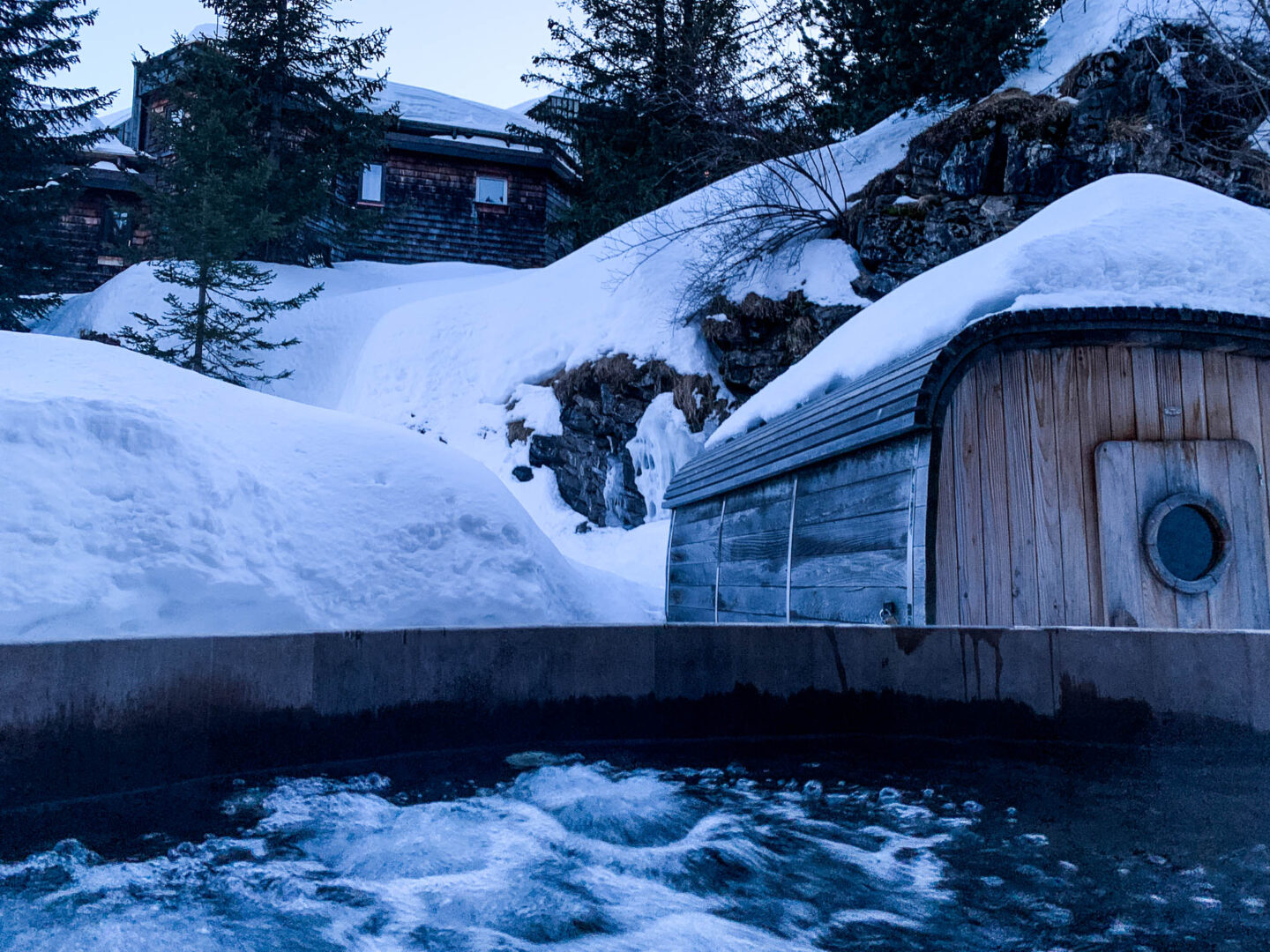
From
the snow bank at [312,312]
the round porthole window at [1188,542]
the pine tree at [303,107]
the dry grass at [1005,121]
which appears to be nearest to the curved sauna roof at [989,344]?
the round porthole window at [1188,542]

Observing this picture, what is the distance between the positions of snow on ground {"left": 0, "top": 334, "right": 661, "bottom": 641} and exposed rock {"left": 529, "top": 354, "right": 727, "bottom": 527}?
18.8 feet

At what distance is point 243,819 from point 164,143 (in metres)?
22.9

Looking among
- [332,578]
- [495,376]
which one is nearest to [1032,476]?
[332,578]

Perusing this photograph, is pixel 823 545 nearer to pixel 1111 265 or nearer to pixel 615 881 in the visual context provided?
pixel 1111 265

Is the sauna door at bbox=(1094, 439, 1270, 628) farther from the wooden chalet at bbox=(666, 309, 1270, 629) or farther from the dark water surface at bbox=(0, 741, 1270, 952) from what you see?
the dark water surface at bbox=(0, 741, 1270, 952)

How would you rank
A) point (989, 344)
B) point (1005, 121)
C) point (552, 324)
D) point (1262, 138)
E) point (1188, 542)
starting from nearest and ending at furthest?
point (989, 344) < point (1188, 542) < point (1262, 138) < point (1005, 121) < point (552, 324)

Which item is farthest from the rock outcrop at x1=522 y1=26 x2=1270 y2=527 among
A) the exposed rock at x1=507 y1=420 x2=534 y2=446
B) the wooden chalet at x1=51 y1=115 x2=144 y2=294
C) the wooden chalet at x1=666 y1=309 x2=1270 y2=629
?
the wooden chalet at x1=51 y1=115 x2=144 y2=294

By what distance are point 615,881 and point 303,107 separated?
998 inches

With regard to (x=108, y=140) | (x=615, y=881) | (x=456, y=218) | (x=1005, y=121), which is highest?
(x=108, y=140)

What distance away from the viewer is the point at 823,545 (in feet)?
15.9

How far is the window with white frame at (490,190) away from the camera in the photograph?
2614cm

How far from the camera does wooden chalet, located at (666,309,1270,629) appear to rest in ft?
13.1

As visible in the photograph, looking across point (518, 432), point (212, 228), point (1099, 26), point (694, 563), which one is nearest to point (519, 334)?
point (518, 432)

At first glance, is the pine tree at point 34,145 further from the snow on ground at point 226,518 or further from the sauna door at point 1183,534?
the sauna door at point 1183,534
